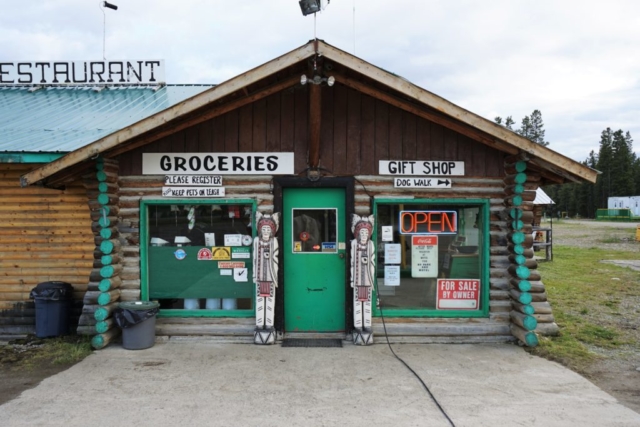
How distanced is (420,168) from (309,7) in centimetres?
283

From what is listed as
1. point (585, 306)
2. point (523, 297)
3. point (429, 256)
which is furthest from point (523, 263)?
point (585, 306)

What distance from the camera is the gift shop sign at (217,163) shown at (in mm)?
7301

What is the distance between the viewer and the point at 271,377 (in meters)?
5.79

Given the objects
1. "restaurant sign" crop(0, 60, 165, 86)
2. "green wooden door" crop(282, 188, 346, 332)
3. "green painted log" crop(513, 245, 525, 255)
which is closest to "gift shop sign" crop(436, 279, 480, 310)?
"green painted log" crop(513, 245, 525, 255)

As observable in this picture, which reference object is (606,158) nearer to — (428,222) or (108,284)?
(428,222)

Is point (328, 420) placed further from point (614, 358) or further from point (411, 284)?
point (614, 358)

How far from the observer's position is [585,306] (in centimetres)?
1014

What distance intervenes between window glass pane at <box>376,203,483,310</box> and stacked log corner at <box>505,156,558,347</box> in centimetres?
51

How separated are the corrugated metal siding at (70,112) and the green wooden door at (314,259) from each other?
12.2 feet

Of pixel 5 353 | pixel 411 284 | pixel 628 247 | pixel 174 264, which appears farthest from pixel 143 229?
pixel 628 247

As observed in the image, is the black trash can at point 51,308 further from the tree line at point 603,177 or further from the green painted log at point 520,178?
the tree line at point 603,177

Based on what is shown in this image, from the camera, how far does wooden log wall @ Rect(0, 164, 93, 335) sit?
7.91 m

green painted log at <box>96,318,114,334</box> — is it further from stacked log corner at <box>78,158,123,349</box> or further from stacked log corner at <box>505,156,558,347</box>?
stacked log corner at <box>505,156,558,347</box>

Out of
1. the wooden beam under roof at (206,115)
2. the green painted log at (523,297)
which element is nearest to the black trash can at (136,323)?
the wooden beam under roof at (206,115)
